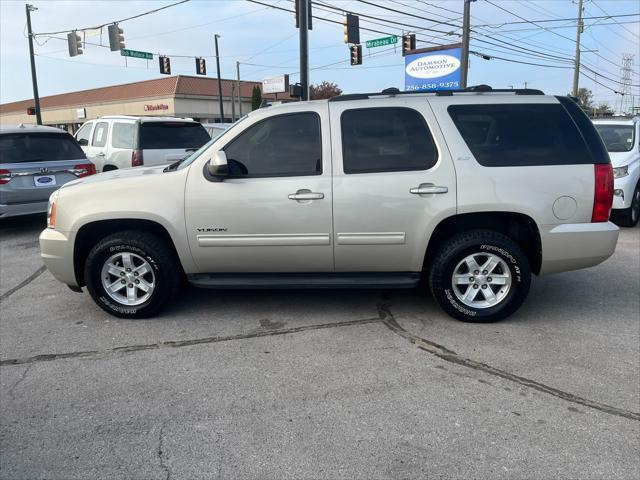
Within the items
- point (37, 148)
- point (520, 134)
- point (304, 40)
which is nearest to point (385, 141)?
point (520, 134)

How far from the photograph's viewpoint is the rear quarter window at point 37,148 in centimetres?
790

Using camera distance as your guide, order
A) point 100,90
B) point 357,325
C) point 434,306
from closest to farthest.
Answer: point 357,325 → point 434,306 → point 100,90

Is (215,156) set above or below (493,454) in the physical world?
above

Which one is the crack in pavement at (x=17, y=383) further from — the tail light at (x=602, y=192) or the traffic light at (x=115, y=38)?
the traffic light at (x=115, y=38)

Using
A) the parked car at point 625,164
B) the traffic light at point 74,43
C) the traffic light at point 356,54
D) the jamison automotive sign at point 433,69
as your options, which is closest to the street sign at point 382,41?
the traffic light at point 356,54

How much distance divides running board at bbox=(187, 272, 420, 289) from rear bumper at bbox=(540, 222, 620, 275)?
1119 mm

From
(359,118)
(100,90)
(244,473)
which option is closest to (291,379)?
(244,473)

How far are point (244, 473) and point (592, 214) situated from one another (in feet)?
11.3

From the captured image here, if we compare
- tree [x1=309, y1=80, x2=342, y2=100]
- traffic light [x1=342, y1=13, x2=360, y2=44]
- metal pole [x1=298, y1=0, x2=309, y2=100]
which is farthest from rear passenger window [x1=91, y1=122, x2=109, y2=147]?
tree [x1=309, y1=80, x2=342, y2=100]

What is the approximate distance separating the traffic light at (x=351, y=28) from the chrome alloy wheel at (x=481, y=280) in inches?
686

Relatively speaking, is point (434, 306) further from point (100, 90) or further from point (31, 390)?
point (100, 90)

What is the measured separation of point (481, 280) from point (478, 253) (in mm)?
244

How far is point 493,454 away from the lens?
2.73 metres

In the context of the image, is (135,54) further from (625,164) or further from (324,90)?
(324,90)
